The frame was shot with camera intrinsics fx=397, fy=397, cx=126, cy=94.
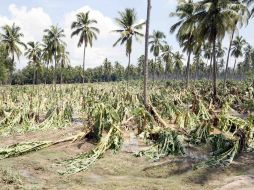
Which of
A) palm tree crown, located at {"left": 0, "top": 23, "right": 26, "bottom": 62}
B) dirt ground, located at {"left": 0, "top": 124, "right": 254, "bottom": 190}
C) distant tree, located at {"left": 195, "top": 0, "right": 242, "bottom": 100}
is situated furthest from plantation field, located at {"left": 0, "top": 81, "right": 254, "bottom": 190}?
palm tree crown, located at {"left": 0, "top": 23, "right": 26, "bottom": 62}

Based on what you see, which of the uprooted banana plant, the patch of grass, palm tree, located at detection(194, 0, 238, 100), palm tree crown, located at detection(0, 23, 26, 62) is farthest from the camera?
palm tree crown, located at detection(0, 23, 26, 62)

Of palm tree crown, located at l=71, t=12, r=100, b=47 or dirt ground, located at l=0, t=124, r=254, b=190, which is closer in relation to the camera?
dirt ground, located at l=0, t=124, r=254, b=190

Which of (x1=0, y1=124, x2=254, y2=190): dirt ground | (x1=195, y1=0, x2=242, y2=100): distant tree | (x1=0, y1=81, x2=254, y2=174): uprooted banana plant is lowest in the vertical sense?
(x1=0, y1=124, x2=254, y2=190): dirt ground

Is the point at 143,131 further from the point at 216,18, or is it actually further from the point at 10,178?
the point at 216,18

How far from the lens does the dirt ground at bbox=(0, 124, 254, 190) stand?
9875mm

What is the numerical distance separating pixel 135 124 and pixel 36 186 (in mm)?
8178

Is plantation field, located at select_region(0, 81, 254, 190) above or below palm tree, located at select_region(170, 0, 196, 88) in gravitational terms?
below

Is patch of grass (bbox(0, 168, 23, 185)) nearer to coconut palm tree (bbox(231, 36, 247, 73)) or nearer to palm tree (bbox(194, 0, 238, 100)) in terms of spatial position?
palm tree (bbox(194, 0, 238, 100))

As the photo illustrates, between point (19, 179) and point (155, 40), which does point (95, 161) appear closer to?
point (19, 179)

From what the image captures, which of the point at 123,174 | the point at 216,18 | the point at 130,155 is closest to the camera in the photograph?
the point at 123,174

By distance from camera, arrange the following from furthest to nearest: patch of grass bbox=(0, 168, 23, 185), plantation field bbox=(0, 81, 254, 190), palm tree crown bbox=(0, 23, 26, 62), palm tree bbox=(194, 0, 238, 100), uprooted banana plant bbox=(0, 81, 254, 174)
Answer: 1. palm tree crown bbox=(0, 23, 26, 62)
2. palm tree bbox=(194, 0, 238, 100)
3. uprooted banana plant bbox=(0, 81, 254, 174)
4. plantation field bbox=(0, 81, 254, 190)
5. patch of grass bbox=(0, 168, 23, 185)

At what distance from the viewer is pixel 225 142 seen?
43.4 ft

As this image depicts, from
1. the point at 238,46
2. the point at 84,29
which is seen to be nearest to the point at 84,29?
the point at 84,29

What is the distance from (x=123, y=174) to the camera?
11.2 m
